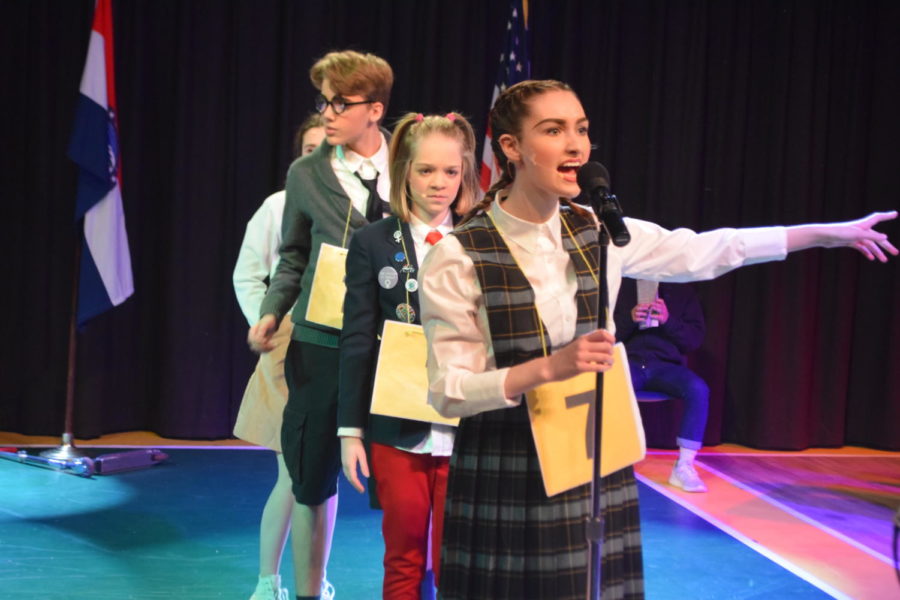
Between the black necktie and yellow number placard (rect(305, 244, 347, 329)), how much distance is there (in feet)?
0.40

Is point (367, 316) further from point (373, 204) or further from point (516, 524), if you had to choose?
point (516, 524)

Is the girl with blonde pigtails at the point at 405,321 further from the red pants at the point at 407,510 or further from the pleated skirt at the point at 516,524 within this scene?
the pleated skirt at the point at 516,524

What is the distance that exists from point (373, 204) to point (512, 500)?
3.72ft

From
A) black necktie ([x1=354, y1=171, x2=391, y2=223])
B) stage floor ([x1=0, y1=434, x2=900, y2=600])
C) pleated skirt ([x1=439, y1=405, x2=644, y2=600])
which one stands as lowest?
stage floor ([x1=0, y1=434, x2=900, y2=600])

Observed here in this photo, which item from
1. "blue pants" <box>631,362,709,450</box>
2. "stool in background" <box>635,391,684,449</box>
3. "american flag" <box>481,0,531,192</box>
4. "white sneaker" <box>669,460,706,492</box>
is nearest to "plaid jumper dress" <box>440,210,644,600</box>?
"white sneaker" <box>669,460,706,492</box>

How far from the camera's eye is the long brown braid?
1.75 m

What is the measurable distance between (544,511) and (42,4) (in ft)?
15.7

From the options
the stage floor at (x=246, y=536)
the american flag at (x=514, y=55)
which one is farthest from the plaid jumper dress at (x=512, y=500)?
the american flag at (x=514, y=55)

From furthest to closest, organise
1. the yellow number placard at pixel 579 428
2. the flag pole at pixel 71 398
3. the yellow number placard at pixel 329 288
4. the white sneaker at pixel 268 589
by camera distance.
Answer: the flag pole at pixel 71 398 < the white sneaker at pixel 268 589 < the yellow number placard at pixel 329 288 < the yellow number placard at pixel 579 428

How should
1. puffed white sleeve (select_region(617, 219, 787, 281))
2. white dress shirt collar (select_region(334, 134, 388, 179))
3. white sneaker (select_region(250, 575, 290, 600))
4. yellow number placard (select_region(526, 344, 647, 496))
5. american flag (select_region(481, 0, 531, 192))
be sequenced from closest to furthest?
yellow number placard (select_region(526, 344, 647, 496))
puffed white sleeve (select_region(617, 219, 787, 281))
white dress shirt collar (select_region(334, 134, 388, 179))
white sneaker (select_region(250, 575, 290, 600))
american flag (select_region(481, 0, 531, 192))

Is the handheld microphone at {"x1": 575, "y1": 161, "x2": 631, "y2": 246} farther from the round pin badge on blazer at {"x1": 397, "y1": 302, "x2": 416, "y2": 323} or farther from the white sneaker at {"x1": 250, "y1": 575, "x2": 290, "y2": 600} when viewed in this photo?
the white sneaker at {"x1": 250, "y1": 575, "x2": 290, "y2": 600}

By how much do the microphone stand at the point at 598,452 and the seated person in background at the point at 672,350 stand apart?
343 centimetres

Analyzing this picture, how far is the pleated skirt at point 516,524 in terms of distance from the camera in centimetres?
163

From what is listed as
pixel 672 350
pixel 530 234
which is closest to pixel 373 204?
pixel 530 234
